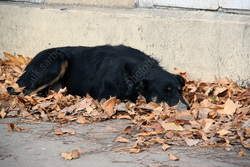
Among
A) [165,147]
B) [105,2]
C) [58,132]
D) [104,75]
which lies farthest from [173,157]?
[105,2]

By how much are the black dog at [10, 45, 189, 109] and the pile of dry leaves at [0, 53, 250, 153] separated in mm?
194

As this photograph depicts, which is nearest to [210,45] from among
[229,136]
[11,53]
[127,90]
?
[127,90]

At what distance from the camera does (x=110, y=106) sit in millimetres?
4824

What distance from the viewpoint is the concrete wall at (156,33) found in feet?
18.7

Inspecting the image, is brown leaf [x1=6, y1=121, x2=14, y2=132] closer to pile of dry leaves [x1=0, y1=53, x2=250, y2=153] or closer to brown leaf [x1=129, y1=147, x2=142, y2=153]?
pile of dry leaves [x1=0, y1=53, x2=250, y2=153]

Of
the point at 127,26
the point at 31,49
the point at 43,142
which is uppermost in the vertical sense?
the point at 127,26

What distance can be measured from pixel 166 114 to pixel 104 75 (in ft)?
4.96

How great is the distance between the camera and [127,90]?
522cm

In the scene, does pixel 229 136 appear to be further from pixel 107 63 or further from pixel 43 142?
pixel 107 63

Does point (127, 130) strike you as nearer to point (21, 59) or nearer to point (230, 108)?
point (230, 108)

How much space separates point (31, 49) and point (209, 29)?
Result: 3911 mm

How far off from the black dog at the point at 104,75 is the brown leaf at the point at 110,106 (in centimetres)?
27

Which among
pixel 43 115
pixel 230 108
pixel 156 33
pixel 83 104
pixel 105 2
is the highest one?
pixel 105 2

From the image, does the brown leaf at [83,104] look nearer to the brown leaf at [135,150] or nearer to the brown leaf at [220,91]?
the brown leaf at [135,150]
